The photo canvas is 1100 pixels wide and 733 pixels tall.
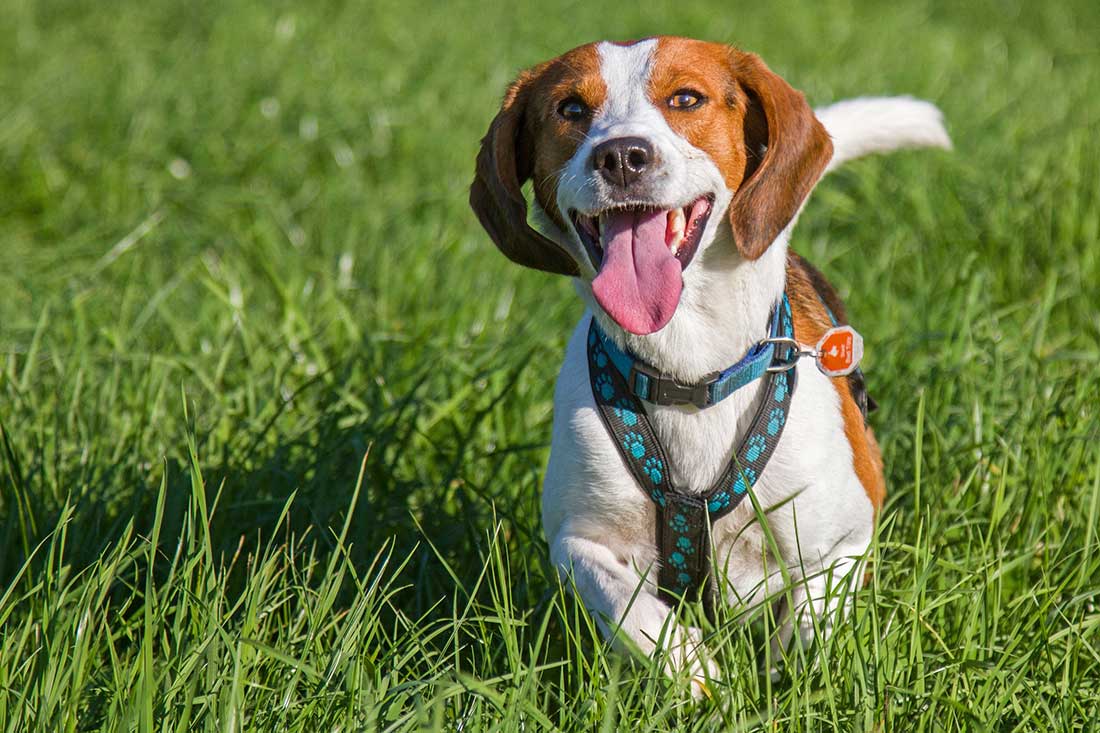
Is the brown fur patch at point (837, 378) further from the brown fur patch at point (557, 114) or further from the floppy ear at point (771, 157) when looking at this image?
the brown fur patch at point (557, 114)

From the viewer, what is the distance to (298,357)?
4477 millimetres

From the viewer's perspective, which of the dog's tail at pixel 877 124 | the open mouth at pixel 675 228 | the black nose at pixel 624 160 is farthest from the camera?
the dog's tail at pixel 877 124

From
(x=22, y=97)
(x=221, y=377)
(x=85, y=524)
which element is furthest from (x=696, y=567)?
(x=22, y=97)

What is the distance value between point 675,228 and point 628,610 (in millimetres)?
841

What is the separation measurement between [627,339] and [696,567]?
1.73ft

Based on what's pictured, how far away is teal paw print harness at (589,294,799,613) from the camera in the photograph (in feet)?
9.84

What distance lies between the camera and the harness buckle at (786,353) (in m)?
3.04

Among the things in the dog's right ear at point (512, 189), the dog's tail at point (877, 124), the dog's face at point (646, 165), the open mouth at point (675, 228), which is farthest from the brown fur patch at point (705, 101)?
the dog's tail at point (877, 124)

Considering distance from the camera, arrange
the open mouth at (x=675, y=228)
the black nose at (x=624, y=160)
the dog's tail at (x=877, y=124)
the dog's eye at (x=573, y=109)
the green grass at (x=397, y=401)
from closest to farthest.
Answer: the green grass at (x=397, y=401) → the black nose at (x=624, y=160) → the open mouth at (x=675, y=228) → the dog's eye at (x=573, y=109) → the dog's tail at (x=877, y=124)

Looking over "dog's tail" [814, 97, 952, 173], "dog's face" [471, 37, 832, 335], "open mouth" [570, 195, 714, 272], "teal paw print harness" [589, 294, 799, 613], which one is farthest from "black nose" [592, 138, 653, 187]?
"dog's tail" [814, 97, 952, 173]

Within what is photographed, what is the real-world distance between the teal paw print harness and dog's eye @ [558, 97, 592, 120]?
519mm

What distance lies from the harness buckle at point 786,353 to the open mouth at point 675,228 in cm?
28

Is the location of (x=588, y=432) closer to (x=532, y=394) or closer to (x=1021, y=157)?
(x=532, y=394)

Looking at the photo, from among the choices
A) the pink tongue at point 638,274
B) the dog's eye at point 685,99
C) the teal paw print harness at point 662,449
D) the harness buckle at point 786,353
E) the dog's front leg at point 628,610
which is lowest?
the dog's front leg at point 628,610
